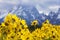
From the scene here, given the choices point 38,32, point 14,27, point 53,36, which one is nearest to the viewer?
point 14,27

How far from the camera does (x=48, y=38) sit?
25.8 feet

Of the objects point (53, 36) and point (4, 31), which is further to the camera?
point (53, 36)

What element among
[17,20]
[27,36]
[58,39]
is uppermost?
[17,20]

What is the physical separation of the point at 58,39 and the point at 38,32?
767mm

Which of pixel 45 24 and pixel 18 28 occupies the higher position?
pixel 18 28

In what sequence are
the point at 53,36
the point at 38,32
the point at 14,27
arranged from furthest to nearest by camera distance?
the point at 38,32
the point at 53,36
the point at 14,27

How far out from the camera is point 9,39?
19.8ft

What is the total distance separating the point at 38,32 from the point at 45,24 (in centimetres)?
37

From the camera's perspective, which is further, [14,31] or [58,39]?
[58,39]

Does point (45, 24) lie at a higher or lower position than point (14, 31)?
lower

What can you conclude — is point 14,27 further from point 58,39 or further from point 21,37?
point 58,39

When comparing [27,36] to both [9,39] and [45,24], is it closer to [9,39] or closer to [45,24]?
[9,39]

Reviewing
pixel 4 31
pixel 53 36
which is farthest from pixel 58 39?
pixel 4 31

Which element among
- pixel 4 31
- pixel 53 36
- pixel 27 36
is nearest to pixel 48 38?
pixel 53 36
